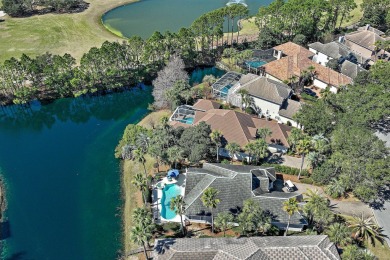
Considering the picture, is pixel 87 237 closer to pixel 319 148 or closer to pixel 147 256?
pixel 147 256

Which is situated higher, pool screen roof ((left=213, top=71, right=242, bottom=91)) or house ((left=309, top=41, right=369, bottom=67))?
house ((left=309, top=41, right=369, bottom=67))

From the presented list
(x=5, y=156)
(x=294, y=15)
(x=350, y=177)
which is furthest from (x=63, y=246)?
(x=294, y=15)

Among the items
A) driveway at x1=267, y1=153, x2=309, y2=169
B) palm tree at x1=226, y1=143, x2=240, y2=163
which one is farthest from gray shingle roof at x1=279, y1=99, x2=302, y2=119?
palm tree at x1=226, y1=143, x2=240, y2=163

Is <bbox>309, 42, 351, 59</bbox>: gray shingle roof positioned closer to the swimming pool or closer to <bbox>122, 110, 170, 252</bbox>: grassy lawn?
<bbox>122, 110, 170, 252</bbox>: grassy lawn

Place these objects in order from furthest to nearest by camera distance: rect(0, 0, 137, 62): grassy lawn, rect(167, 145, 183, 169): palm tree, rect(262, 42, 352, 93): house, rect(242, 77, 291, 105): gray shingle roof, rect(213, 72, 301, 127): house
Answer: rect(0, 0, 137, 62): grassy lawn, rect(262, 42, 352, 93): house, rect(242, 77, 291, 105): gray shingle roof, rect(213, 72, 301, 127): house, rect(167, 145, 183, 169): palm tree

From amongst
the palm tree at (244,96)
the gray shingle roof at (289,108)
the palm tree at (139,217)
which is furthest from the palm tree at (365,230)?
the palm tree at (244,96)

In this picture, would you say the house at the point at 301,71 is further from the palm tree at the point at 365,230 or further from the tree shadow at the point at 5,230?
the tree shadow at the point at 5,230
